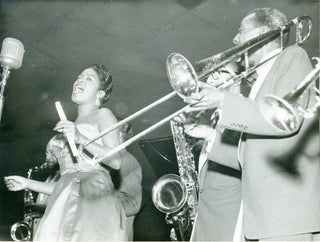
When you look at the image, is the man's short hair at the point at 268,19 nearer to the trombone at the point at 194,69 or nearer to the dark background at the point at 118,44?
the trombone at the point at 194,69

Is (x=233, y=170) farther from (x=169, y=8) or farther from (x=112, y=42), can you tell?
(x=112, y=42)

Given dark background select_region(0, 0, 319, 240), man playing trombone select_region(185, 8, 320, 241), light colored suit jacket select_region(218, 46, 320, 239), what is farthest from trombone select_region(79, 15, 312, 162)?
dark background select_region(0, 0, 319, 240)

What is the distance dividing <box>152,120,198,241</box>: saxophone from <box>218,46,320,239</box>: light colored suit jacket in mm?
1899

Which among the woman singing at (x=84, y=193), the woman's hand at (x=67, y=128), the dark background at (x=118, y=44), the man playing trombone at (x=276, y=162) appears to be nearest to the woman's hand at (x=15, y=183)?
the woman singing at (x=84, y=193)

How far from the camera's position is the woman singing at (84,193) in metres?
2.79

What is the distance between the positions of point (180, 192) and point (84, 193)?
1429mm

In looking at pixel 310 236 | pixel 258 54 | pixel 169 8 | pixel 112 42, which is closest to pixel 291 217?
pixel 310 236

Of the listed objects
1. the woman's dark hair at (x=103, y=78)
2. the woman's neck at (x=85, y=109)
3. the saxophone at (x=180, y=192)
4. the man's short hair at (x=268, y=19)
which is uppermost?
the man's short hair at (x=268, y=19)

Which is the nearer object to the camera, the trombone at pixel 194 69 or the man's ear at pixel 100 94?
the trombone at pixel 194 69

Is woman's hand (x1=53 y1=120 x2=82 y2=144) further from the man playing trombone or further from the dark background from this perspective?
the dark background

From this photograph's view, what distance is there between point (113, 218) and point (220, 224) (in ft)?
2.82

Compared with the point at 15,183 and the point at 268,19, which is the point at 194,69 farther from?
the point at 15,183

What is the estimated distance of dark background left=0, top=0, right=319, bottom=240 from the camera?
490 centimetres

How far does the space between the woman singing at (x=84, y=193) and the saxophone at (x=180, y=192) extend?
94 cm
